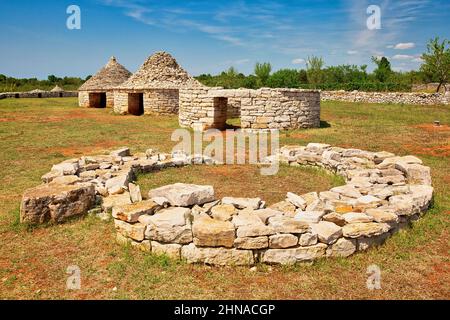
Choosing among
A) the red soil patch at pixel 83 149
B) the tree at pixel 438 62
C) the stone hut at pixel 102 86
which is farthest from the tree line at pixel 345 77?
the red soil patch at pixel 83 149

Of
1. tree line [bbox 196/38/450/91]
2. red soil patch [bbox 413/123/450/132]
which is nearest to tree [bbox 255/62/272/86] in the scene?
tree line [bbox 196/38/450/91]

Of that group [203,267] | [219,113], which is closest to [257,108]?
[219,113]

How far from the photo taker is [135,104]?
2234 cm

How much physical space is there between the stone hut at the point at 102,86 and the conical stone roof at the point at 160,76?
5.08m

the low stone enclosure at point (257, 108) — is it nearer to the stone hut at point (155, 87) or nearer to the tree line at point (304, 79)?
the stone hut at point (155, 87)

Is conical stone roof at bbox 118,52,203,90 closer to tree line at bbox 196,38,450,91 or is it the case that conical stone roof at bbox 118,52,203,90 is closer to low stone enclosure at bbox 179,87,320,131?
low stone enclosure at bbox 179,87,320,131

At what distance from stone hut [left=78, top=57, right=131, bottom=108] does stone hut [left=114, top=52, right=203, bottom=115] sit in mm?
4858

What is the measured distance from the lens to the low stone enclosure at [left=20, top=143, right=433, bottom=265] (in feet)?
13.7

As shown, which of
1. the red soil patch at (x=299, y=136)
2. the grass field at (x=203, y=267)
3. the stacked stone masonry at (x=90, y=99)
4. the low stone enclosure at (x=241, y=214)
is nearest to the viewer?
the grass field at (x=203, y=267)

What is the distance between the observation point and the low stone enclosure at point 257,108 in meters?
14.2

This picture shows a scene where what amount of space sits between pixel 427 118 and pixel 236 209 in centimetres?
1761
